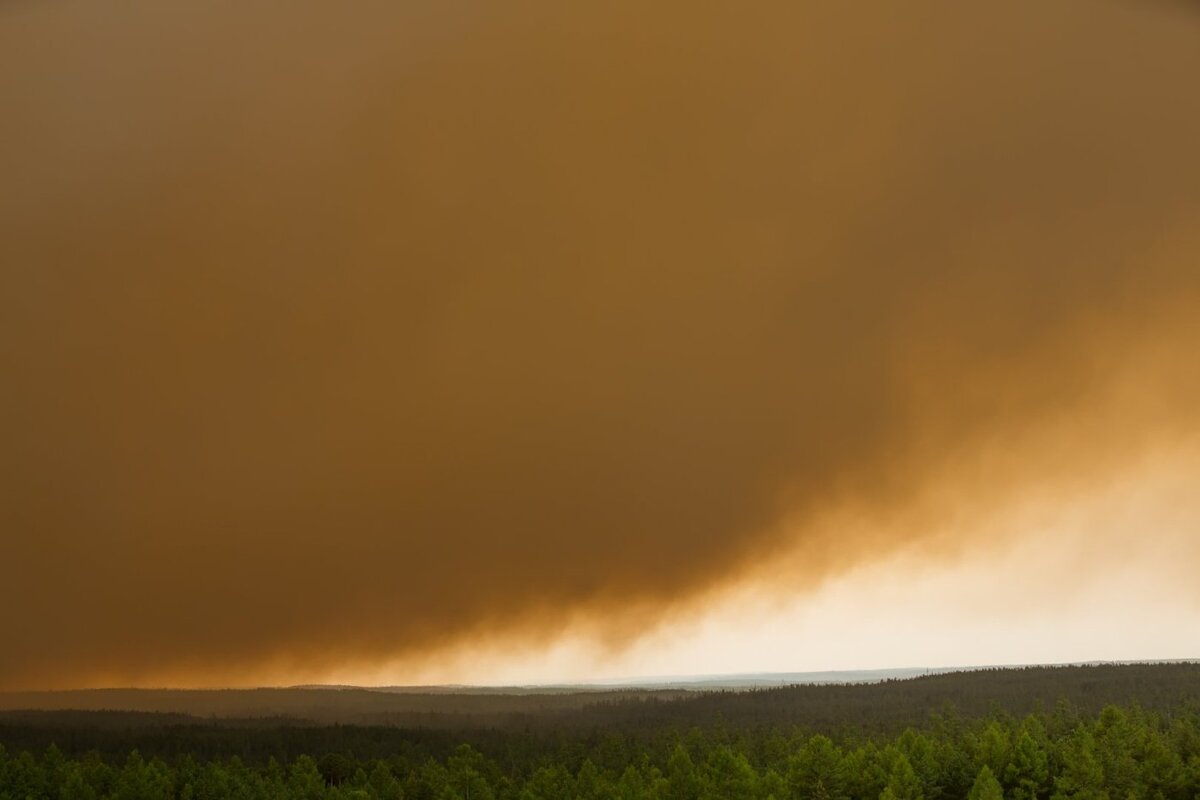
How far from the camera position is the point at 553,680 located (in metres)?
30.3

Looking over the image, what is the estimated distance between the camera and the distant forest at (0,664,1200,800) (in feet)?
79.5

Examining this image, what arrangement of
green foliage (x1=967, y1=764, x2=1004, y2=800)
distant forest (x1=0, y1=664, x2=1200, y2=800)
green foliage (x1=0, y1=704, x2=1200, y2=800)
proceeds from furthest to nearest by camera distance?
distant forest (x1=0, y1=664, x2=1200, y2=800), green foliage (x1=0, y1=704, x2=1200, y2=800), green foliage (x1=967, y1=764, x2=1004, y2=800)

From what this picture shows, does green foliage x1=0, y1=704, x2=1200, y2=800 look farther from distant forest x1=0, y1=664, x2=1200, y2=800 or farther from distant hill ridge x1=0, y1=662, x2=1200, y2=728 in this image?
distant hill ridge x1=0, y1=662, x2=1200, y2=728

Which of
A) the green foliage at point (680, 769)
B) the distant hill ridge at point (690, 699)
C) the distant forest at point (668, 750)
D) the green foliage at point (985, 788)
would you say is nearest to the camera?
the green foliage at point (985, 788)

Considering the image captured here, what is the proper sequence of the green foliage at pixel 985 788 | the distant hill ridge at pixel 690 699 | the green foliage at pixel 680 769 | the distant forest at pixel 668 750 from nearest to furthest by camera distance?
the green foliage at pixel 985 788 → the green foliage at pixel 680 769 → the distant forest at pixel 668 750 → the distant hill ridge at pixel 690 699

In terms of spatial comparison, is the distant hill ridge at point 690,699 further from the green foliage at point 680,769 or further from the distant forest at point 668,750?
the green foliage at point 680,769

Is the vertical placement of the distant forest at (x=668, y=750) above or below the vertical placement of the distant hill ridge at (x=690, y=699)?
below

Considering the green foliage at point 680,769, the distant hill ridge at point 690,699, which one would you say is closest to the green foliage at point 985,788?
the green foliage at point 680,769

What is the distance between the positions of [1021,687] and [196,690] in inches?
958

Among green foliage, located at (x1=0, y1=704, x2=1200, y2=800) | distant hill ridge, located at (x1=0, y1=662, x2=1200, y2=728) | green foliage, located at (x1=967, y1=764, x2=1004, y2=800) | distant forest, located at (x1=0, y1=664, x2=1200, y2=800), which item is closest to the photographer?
green foliage, located at (x1=967, y1=764, x2=1004, y2=800)

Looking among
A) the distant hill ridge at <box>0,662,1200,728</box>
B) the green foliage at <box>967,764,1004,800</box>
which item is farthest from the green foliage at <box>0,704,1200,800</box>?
the distant hill ridge at <box>0,662,1200,728</box>

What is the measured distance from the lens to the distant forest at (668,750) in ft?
79.5

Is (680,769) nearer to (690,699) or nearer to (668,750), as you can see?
(668,750)

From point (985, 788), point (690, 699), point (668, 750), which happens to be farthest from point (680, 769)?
point (985, 788)
